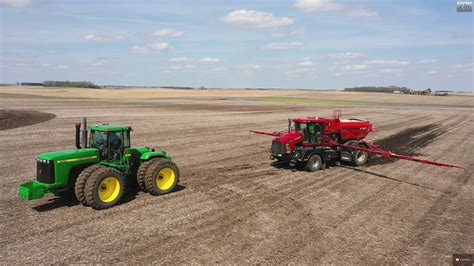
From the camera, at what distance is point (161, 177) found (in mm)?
11172

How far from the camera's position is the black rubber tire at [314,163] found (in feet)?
47.8

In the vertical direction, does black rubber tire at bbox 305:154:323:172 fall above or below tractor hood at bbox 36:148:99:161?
below

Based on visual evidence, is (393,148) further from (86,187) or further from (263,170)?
(86,187)

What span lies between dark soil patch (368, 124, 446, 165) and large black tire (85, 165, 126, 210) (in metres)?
12.1

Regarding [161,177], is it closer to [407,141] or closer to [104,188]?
[104,188]

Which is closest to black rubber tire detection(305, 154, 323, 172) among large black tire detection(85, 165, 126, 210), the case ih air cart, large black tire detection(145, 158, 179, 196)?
the case ih air cart

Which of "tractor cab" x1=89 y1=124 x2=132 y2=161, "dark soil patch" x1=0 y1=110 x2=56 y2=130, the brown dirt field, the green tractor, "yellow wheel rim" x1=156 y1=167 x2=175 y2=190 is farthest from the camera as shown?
"dark soil patch" x1=0 y1=110 x2=56 y2=130

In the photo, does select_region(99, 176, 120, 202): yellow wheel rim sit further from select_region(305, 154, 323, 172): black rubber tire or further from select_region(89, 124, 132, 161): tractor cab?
select_region(305, 154, 323, 172): black rubber tire

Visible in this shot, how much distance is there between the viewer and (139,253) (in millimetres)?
7363

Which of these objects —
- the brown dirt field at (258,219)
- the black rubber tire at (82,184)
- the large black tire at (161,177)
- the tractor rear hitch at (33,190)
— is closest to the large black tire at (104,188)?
the black rubber tire at (82,184)

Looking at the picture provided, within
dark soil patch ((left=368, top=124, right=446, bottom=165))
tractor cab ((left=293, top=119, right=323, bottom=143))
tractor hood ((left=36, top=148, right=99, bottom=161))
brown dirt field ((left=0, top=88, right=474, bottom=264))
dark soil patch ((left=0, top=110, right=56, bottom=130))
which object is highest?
tractor cab ((left=293, top=119, right=323, bottom=143))

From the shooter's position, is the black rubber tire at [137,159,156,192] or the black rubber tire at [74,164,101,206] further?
the black rubber tire at [137,159,156,192]

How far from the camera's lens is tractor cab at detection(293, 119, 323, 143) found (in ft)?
49.5

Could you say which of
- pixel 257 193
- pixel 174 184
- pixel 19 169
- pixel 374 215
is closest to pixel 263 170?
pixel 257 193
